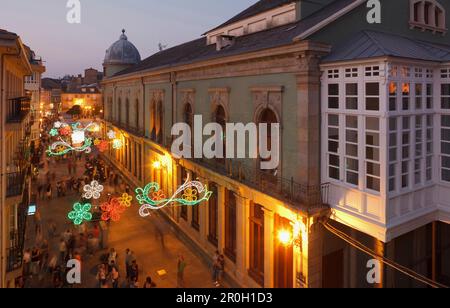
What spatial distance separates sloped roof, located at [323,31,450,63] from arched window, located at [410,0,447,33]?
2.30 metres

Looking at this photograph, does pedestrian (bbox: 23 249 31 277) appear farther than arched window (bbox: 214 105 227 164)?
No

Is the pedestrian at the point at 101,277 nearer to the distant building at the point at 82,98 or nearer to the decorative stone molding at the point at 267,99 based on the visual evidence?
the decorative stone molding at the point at 267,99

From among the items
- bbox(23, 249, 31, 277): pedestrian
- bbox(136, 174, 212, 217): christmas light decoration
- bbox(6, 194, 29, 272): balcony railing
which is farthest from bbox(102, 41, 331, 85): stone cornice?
bbox(23, 249, 31, 277): pedestrian

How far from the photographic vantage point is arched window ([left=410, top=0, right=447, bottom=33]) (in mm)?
15988

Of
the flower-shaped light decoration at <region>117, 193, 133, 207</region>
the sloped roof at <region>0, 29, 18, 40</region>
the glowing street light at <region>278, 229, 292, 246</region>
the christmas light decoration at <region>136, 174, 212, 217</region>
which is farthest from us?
the flower-shaped light decoration at <region>117, 193, 133, 207</region>

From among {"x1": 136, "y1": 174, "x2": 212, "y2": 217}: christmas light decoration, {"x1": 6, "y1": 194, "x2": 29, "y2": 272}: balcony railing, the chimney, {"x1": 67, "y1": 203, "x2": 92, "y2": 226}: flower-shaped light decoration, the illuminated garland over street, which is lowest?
{"x1": 6, "y1": 194, "x2": 29, "y2": 272}: balcony railing

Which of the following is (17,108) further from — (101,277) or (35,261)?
(101,277)

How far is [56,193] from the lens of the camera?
33.3 metres

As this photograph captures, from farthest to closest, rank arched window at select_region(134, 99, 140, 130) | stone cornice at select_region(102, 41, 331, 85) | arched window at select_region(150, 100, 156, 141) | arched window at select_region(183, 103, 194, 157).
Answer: arched window at select_region(134, 99, 140, 130)
arched window at select_region(150, 100, 156, 141)
arched window at select_region(183, 103, 194, 157)
stone cornice at select_region(102, 41, 331, 85)

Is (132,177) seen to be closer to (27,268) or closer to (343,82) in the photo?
(27,268)

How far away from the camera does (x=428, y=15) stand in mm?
16875

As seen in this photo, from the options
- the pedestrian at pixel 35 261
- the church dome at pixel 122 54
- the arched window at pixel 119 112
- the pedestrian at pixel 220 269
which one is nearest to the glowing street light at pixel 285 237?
the pedestrian at pixel 220 269

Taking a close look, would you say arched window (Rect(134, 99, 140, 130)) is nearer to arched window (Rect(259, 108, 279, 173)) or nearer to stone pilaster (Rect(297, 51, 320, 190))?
arched window (Rect(259, 108, 279, 173))
